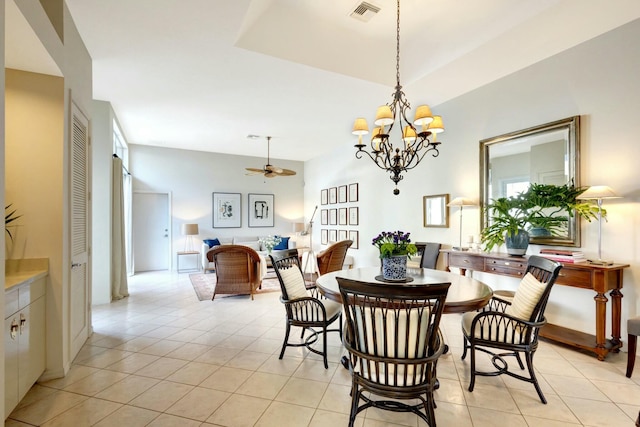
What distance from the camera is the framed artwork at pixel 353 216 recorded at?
6773mm

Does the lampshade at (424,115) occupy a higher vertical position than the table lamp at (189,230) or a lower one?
higher

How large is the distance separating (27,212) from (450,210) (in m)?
4.67

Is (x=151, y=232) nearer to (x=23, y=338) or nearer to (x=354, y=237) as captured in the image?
(x=354, y=237)

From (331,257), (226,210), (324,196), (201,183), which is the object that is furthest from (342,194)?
(201,183)

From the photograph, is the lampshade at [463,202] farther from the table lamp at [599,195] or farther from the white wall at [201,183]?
the white wall at [201,183]

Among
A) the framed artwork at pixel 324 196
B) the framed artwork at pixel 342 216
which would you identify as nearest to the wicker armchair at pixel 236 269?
the framed artwork at pixel 342 216

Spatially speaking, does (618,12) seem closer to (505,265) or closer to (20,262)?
(505,265)

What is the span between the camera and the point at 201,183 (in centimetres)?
793

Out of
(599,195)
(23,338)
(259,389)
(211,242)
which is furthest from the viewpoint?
(211,242)

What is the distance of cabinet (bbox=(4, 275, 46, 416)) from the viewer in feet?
6.00

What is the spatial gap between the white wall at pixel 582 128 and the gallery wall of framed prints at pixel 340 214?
215cm

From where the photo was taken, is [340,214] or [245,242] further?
[245,242]

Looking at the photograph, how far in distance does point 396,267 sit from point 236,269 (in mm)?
2982

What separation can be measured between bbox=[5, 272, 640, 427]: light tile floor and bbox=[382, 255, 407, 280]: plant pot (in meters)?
0.84
